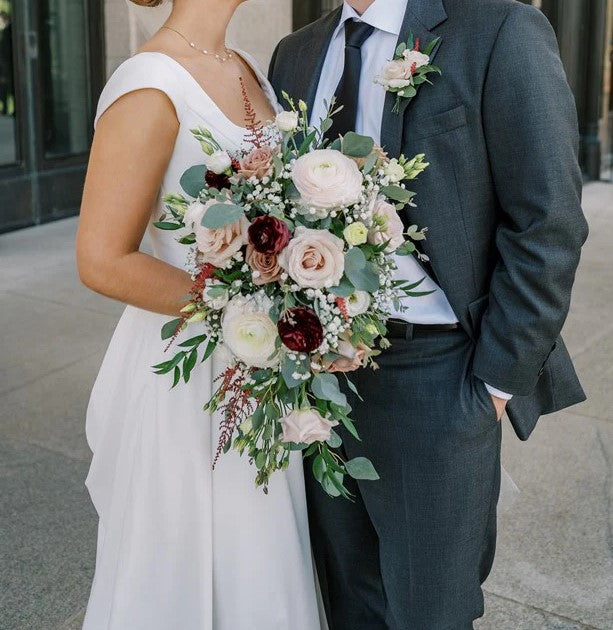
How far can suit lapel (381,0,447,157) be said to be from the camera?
221 cm

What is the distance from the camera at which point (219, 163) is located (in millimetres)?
1981

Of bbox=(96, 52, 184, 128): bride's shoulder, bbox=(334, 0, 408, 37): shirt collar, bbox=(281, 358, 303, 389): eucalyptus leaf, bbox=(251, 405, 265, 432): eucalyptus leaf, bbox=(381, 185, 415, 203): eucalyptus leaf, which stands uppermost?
bbox=(334, 0, 408, 37): shirt collar

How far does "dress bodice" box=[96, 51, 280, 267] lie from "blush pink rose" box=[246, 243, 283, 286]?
0.43 metres

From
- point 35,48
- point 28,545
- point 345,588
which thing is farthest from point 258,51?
point 345,588

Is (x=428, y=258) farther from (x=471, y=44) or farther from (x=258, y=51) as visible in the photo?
(x=258, y=51)

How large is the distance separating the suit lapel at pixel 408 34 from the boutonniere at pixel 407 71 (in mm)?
21

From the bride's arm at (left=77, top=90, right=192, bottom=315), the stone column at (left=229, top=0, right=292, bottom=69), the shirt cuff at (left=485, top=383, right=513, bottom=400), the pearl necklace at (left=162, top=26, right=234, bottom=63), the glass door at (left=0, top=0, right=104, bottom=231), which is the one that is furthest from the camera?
the glass door at (left=0, top=0, right=104, bottom=231)

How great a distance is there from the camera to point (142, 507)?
2422mm

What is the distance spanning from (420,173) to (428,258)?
19cm

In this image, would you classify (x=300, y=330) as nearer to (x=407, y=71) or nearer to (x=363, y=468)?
(x=363, y=468)

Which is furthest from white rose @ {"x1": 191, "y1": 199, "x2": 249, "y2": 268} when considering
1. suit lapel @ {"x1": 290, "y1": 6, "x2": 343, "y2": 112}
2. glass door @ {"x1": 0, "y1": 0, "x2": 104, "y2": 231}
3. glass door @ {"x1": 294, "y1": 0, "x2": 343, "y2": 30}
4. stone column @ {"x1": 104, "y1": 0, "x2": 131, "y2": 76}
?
glass door @ {"x1": 294, "y1": 0, "x2": 343, "y2": 30}

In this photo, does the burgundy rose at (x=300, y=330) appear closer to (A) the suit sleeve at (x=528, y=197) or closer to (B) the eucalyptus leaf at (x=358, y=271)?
(B) the eucalyptus leaf at (x=358, y=271)

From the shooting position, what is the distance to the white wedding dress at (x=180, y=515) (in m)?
2.43

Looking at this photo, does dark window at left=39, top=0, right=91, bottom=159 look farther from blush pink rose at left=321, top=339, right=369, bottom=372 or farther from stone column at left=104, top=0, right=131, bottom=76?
blush pink rose at left=321, top=339, right=369, bottom=372
